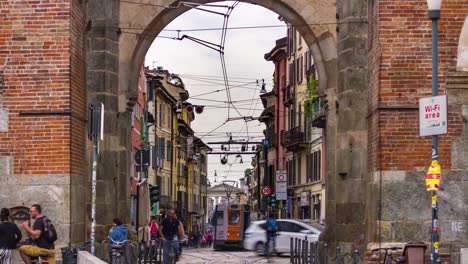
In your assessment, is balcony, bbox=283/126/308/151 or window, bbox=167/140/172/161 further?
window, bbox=167/140/172/161

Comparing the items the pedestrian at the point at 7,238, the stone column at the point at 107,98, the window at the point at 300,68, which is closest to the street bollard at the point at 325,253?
the stone column at the point at 107,98

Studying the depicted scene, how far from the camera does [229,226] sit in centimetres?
5066

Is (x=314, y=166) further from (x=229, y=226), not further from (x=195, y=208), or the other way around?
(x=195, y=208)

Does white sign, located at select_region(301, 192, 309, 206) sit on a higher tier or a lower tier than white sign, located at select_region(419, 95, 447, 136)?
lower

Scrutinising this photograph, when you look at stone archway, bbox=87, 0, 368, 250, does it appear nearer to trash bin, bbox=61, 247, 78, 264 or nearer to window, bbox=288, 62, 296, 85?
trash bin, bbox=61, 247, 78, 264

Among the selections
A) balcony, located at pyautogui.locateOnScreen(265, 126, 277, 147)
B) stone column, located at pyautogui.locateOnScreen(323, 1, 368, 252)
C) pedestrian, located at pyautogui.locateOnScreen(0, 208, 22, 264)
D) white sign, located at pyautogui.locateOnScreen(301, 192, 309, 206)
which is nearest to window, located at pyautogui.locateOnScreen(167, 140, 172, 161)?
balcony, located at pyautogui.locateOnScreen(265, 126, 277, 147)

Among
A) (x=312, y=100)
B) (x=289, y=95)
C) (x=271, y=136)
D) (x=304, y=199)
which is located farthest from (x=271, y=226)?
(x=271, y=136)

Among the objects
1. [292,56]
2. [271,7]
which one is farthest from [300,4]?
[292,56]

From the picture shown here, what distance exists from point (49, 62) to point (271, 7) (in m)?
5.84

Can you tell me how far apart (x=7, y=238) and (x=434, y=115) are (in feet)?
24.3

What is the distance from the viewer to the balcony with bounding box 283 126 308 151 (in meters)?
63.3

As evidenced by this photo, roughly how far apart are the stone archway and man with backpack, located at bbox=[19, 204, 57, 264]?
504 centimetres

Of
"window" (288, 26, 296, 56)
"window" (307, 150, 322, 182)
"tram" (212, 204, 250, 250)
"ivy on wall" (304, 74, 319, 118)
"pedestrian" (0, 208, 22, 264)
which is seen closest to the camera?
"pedestrian" (0, 208, 22, 264)

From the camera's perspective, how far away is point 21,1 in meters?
19.3
